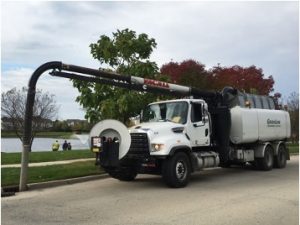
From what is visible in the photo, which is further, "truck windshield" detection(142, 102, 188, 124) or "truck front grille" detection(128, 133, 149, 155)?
"truck windshield" detection(142, 102, 188, 124)

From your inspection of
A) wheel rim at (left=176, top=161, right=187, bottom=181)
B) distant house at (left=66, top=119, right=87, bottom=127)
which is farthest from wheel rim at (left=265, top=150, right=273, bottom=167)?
distant house at (left=66, top=119, right=87, bottom=127)

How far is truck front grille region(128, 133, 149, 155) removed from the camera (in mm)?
12268

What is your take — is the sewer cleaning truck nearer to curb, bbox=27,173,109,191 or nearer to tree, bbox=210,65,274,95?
curb, bbox=27,173,109,191

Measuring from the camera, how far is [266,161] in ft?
57.0

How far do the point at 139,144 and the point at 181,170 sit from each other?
4.49 ft

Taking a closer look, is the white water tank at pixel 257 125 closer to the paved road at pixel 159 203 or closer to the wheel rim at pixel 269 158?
the wheel rim at pixel 269 158

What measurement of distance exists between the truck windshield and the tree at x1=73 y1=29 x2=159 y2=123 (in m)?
1.83

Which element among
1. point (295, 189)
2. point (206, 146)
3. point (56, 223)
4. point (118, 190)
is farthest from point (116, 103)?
point (56, 223)

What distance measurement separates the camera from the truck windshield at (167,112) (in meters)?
13.6

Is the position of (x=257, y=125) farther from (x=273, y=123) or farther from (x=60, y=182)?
(x=60, y=182)

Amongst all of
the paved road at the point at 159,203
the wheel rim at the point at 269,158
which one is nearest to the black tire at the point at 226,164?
the wheel rim at the point at 269,158

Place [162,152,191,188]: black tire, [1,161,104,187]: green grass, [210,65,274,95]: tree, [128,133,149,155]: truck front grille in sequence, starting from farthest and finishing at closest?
[210,65,274,95]: tree → [1,161,104,187]: green grass → [128,133,149,155]: truck front grille → [162,152,191,188]: black tire

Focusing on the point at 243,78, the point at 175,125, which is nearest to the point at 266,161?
the point at 175,125

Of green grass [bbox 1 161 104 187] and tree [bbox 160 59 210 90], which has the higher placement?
tree [bbox 160 59 210 90]
